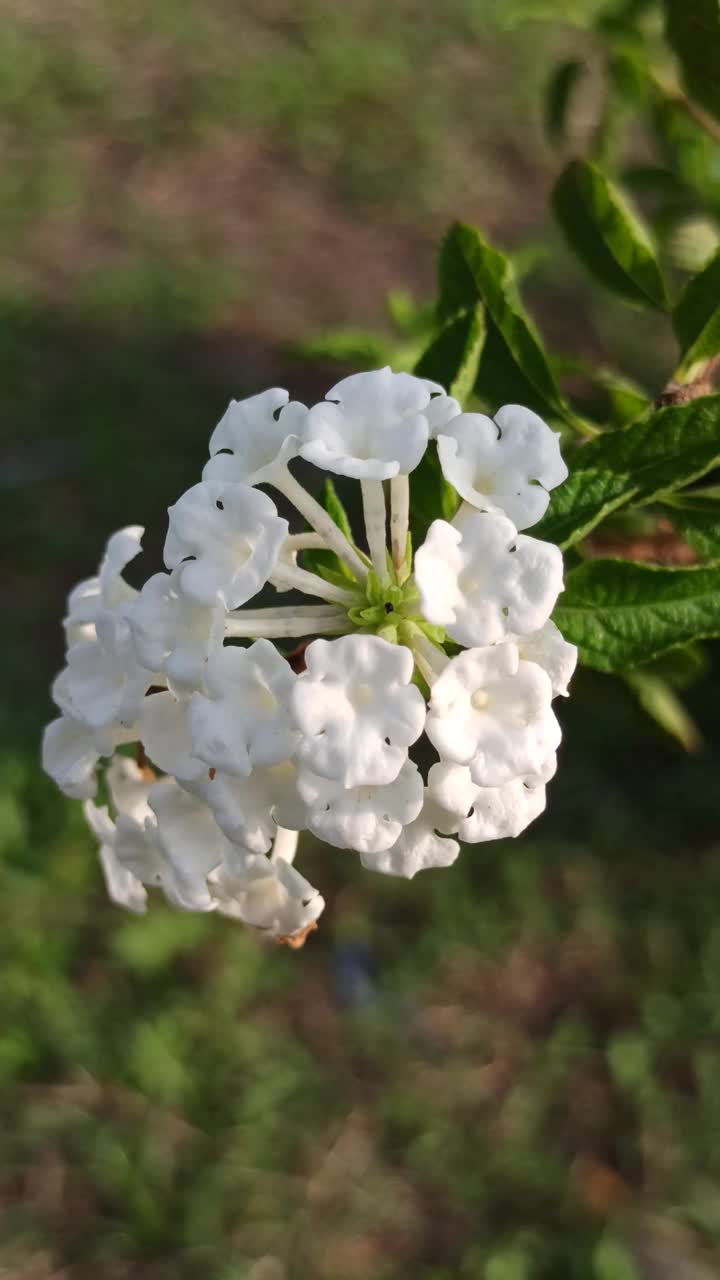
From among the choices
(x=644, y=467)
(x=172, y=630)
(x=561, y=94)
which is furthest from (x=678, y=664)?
(x=561, y=94)

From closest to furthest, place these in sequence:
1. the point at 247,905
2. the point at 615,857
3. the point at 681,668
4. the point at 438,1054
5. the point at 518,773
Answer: the point at 518,773, the point at 247,905, the point at 681,668, the point at 438,1054, the point at 615,857

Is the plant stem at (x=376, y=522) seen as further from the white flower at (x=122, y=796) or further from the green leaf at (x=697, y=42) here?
the green leaf at (x=697, y=42)

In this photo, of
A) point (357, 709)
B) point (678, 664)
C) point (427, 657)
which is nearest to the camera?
point (357, 709)

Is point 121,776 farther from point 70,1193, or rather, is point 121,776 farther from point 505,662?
point 70,1193

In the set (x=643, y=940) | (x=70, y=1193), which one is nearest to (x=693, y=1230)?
(x=643, y=940)

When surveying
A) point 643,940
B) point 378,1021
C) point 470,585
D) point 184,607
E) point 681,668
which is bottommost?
point 378,1021

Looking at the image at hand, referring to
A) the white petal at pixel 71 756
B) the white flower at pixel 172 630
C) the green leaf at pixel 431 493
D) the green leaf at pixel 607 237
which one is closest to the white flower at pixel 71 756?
the white petal at pixel 71 756

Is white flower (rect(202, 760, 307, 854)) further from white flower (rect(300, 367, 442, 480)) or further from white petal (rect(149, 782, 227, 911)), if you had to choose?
white flower (rect(300, 367, 442, 480))

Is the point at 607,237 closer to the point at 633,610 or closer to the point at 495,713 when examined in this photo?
the point at 633,610
